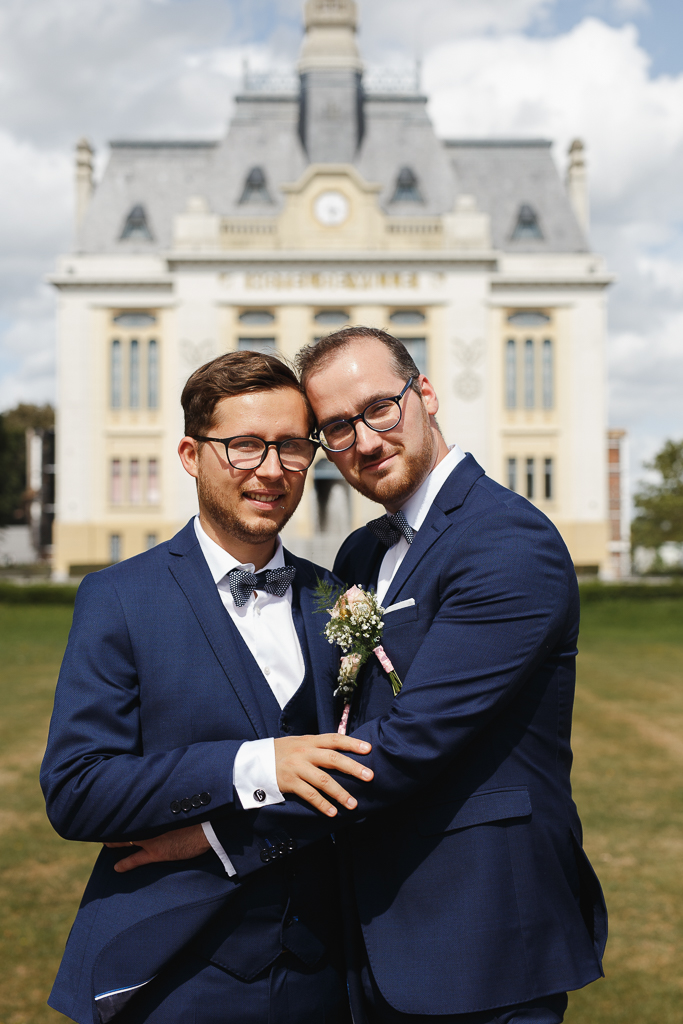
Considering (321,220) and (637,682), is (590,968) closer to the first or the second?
(637,682)

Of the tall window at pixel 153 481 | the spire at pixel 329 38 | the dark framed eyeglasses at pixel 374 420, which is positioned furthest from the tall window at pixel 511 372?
the dark framed eyeglasses at pixel 374 420

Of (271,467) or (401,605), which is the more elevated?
(271,467)

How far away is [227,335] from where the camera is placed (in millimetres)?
39219

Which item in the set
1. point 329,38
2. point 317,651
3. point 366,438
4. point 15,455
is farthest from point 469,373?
point 317,651

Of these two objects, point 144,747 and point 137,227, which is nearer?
point 144,747

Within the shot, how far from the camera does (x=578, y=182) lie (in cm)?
4250

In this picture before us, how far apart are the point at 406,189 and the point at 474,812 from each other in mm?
41133

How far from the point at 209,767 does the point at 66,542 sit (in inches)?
1541

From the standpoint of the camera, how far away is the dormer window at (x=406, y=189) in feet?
131

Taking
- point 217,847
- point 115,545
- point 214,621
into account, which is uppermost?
point 214,621

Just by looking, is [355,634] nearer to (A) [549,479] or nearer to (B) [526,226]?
(A) [549,479]

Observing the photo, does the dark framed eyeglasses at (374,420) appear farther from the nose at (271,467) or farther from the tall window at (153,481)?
the tall window at (153,481)

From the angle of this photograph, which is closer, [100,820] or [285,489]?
[100,820]

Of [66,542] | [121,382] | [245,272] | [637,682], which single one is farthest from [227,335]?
[637,682]
